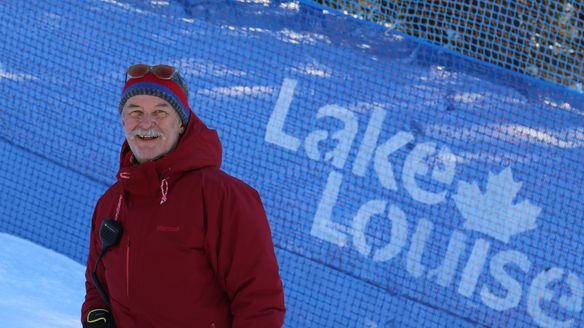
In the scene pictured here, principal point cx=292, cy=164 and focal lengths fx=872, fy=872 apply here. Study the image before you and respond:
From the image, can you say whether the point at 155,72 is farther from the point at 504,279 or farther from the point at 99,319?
the point at 504,279

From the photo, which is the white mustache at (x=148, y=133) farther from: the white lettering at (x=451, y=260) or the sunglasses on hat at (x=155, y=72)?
the white lettering at (x=451, y=260)

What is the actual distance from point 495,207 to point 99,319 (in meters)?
3.13

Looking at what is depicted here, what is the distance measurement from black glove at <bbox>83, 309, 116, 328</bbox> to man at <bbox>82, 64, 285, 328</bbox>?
0.01 metres

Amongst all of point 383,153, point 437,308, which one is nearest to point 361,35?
point 383,153

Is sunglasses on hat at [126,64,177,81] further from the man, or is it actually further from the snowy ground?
the snowy ground

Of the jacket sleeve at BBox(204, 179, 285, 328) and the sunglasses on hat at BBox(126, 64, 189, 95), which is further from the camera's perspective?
the sunglasses on hat at BBox(126, 64, 189, 95)

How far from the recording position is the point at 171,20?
539 cm

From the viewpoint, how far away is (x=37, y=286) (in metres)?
4.62

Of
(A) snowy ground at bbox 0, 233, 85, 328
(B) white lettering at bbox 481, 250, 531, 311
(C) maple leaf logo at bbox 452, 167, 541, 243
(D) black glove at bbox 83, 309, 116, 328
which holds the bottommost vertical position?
(A) snowy ground at bbox 0, 233, 85, 328

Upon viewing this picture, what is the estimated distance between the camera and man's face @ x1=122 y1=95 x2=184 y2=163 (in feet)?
7.45

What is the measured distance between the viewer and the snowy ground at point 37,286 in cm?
416

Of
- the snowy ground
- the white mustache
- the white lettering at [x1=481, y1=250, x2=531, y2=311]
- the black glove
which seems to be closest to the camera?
the white mustache

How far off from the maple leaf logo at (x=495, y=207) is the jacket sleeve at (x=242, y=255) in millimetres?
3025

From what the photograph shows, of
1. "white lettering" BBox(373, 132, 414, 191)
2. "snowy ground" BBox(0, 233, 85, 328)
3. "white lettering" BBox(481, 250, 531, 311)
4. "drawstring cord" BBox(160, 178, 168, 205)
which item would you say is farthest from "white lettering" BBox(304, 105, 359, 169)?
"drawstring cord" BBox(160, 178, 168, 205)
